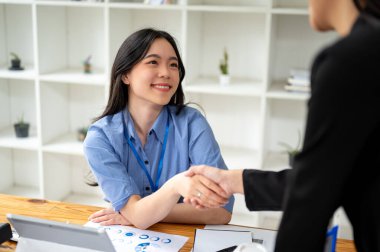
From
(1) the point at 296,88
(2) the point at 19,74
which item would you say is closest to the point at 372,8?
(1) the point at 296,88

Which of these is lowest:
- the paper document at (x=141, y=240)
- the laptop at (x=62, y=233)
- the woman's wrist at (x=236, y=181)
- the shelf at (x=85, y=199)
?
the shelf at (x=85, y=199)

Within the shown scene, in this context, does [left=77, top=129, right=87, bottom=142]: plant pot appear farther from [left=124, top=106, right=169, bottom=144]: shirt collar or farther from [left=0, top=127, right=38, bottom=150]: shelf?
[left=124, top=106, right=169, bottom=144]: shirt collar

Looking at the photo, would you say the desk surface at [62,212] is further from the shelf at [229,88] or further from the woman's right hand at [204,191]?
the shelf at [229,88]

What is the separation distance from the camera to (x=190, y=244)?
4.66 ft

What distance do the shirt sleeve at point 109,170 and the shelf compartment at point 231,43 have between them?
130 cm

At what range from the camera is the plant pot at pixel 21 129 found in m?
3.35

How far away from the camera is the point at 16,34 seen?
3473 millimetres

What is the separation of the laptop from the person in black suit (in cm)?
50

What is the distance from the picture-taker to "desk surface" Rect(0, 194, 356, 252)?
1494 millimetres

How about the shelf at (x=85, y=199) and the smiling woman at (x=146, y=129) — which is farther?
the shelf at (x=85, y=199)

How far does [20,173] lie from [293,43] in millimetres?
2368

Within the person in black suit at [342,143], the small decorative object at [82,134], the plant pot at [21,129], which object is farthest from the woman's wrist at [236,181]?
the plant pot at [21,129]

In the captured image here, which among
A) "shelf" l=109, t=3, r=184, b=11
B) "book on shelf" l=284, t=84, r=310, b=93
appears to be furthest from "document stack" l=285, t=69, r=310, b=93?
"shelf" l=109, t=3, r=184, b=11

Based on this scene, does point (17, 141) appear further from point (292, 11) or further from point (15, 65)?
point (292, 11)
